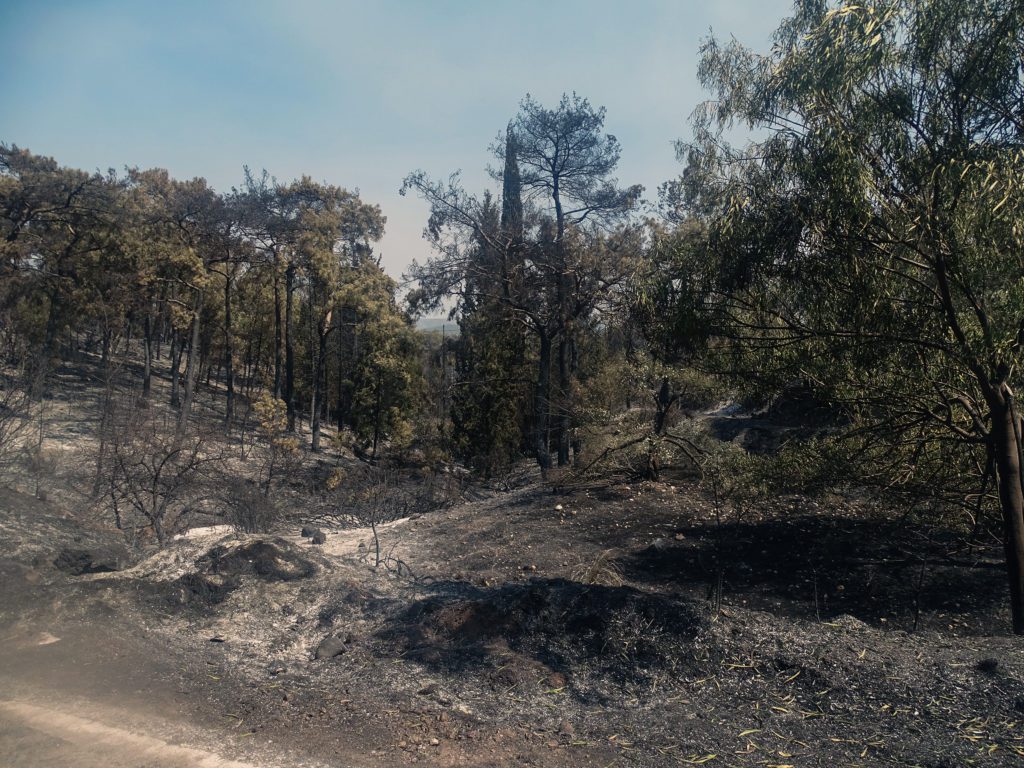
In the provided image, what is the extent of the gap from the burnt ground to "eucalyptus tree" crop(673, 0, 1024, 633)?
186cm

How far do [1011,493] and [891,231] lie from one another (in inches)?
95.8

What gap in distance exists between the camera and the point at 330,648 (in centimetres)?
643

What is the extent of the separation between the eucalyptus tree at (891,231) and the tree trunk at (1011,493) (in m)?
0.02

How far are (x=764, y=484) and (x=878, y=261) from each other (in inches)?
98.8

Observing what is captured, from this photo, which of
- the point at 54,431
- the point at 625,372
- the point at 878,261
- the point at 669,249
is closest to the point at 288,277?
A: the point at 54,431

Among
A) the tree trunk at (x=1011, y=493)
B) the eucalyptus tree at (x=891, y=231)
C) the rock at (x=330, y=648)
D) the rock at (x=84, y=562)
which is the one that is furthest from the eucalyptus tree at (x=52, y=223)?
the tree trunk at (x=1011, y=493)

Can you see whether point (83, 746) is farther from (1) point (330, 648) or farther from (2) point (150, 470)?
(2) point (150, 470)

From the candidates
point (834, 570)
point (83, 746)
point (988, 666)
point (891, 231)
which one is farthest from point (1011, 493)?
point (83, 746)

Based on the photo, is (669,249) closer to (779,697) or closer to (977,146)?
(977,146)

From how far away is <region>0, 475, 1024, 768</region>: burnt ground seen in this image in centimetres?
459

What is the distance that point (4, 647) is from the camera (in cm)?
617

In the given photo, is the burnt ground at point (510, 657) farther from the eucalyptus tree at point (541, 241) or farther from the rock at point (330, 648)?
the eucalyptus tree at point (541, 241)

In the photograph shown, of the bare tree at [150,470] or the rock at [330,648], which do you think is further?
the bare tree at [150,470]

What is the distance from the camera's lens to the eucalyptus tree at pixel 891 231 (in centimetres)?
567
